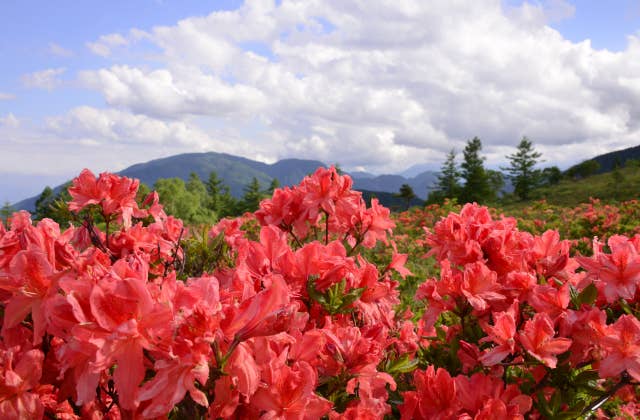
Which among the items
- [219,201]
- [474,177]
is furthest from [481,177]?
[219,201]

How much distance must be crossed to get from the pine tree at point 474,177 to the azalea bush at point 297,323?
42.6 m

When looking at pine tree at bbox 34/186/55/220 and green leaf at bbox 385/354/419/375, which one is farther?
pine tree at bbox 34/186/55/220

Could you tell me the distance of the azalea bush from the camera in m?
0.90

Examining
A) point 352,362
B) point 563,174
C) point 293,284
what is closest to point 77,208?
point 293,284

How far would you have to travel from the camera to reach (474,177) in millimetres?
44812

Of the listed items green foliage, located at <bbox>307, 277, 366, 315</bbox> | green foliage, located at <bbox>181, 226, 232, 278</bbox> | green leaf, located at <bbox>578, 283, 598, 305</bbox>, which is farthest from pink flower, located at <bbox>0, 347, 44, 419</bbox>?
green leaf, located at <bbox>578, 283, 598, 305</bbox>

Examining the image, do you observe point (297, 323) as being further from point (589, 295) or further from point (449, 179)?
point (449, 179)

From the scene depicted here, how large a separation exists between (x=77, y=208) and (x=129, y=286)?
1493mm

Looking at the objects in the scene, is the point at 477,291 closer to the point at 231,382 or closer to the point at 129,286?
the point at 231,382

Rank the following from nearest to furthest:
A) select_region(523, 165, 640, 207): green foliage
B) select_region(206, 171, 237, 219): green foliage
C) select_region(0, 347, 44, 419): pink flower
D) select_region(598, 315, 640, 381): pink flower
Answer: select_region(0, 347, 44, 419): pink flower → select_region(598, 315, 640, 381): pink flower → select_region(523, 165, 640, 207): green foliage → select_region(206, 171, 237, 219): green foliage

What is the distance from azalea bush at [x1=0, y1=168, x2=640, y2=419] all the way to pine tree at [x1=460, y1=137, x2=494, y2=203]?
42627 mm

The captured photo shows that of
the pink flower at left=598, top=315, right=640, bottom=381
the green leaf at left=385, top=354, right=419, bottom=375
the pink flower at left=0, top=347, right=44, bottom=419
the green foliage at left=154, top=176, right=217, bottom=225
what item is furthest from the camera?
the green foliage at left=154, top=176, right=217, bottom=225

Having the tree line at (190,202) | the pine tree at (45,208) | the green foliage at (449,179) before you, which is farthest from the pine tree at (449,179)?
the pine tree at (45,208)

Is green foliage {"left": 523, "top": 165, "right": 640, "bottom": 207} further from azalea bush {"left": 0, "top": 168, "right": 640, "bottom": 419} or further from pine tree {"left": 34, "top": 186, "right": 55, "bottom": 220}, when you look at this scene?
azalea bush {"left": 0, "top": 168, "right": 640, "bottom": 419}
